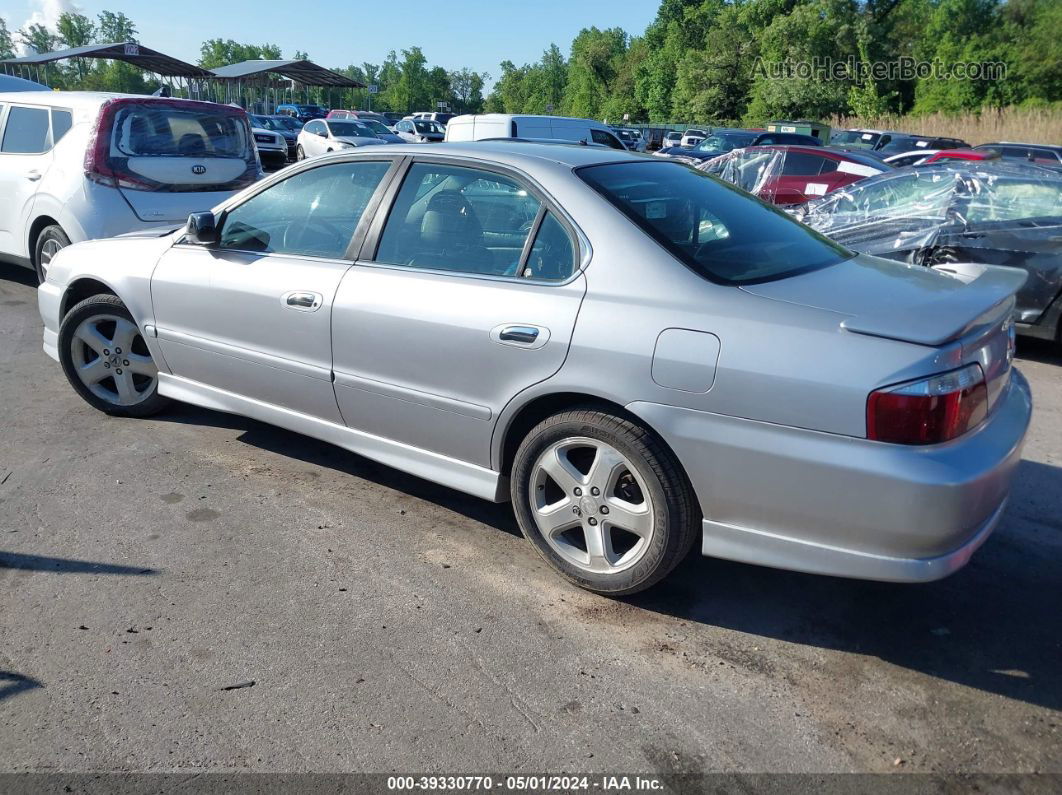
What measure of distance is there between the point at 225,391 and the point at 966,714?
345 centimetres

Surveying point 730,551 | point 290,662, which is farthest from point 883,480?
point 290,662

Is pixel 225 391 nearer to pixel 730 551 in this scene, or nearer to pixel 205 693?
pixel 205 693

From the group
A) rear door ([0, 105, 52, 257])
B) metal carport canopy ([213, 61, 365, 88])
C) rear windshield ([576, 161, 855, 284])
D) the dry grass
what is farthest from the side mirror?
metal carport canopy ([213, 61, 365, 88])

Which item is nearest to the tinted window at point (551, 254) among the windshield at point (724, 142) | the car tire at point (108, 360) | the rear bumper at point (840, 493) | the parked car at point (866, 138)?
the rear bumper at point (840, 493)

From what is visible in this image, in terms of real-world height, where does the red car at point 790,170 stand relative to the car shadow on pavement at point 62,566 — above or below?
above

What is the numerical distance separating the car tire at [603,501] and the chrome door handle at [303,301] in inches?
45.9

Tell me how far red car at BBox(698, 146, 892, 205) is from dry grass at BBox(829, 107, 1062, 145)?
2093cm

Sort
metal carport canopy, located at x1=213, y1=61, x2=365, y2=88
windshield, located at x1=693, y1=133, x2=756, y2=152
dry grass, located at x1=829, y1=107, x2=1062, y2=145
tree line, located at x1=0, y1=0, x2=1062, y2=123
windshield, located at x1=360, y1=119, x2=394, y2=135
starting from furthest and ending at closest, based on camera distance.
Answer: tree line, located at x1=0, y1=0, x2=1062, y2=123, metal carport canopy, located at x1=213, y1=61, x2=365, y2=88, dry grass, located at x1=829, y1=107, x2=1062, y2=145, windshield, located at x1=360, y1=119, x2=394, y2=135, windshield, located at x1=693, y1=133, x2=756, y2=152

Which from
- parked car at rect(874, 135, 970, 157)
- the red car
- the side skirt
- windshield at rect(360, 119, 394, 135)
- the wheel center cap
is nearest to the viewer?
the wheel center cap

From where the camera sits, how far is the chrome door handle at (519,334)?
10.4ft

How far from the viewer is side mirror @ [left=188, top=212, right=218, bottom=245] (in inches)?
166

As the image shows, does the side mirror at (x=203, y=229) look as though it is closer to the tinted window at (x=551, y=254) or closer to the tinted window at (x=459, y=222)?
the tinted window at (x=459, y=222)

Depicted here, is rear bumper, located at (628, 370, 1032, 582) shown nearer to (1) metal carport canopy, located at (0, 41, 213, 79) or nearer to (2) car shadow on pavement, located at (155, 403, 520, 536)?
(2) car shadow on pavement, located at (155, 403, 520, 536)

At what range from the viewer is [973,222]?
6844 millimetres
